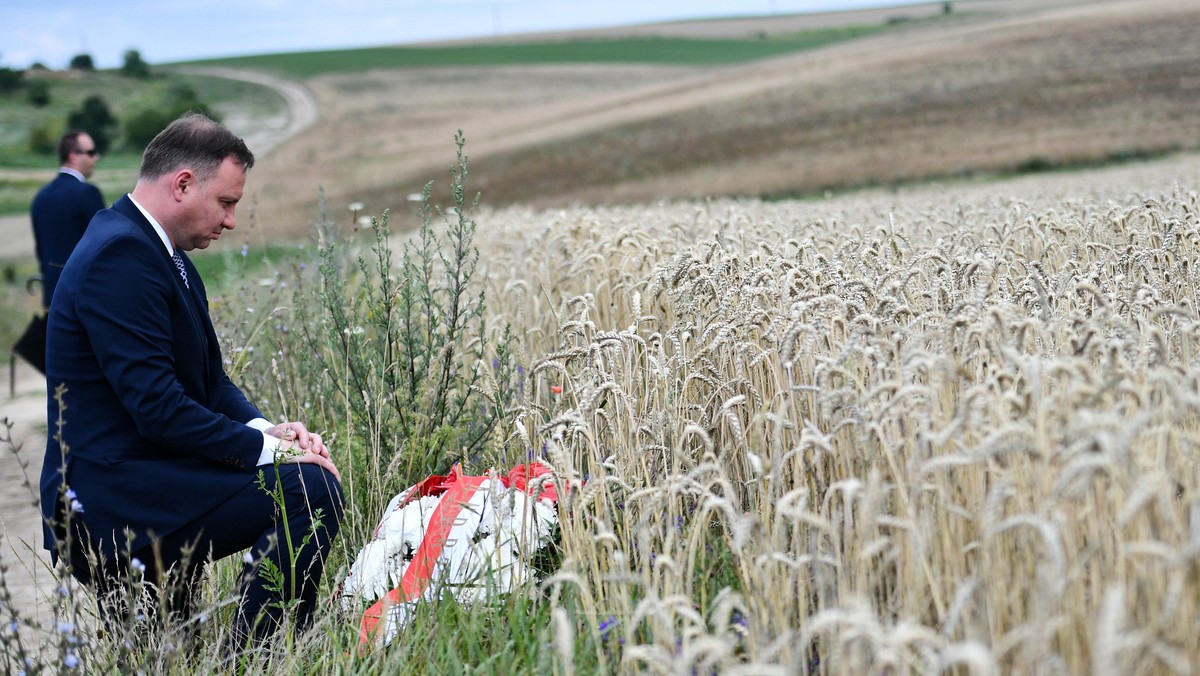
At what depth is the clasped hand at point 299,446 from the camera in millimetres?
3369

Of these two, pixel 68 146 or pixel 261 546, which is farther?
pixel 68 146

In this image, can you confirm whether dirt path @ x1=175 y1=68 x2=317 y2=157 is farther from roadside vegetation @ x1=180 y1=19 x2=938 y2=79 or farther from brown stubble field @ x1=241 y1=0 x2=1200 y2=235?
roadside vegetation @ x1=180 y1=19 x2=938 y2=79

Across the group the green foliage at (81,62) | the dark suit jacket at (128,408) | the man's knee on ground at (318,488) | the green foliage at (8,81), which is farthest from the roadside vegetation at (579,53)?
the dark suit jacket at (128,408)

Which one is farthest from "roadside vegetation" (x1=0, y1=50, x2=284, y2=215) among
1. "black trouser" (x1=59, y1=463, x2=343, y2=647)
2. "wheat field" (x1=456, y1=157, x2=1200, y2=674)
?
"wheat field" (x1=456, y1=157, x2=1200, y2=674)

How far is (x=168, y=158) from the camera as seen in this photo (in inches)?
130

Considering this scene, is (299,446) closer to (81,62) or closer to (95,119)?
(95,119)

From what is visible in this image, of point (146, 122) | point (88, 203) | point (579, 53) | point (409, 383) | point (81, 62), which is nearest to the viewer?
point (409, 383)

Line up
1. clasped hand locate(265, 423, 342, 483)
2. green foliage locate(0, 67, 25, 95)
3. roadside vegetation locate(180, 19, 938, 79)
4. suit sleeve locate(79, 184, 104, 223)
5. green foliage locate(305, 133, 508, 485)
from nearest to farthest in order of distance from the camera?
clasped hand locate(265, 423, 342, 483) → green foliage locate(305, 133, 508, 485) → suit sleeve locate(79, 184, 104, 223) → green foliage locate(0, 67, 25, 95) → roadside vegetation locate(180, 19, 938, 79)

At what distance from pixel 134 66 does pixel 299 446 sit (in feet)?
323

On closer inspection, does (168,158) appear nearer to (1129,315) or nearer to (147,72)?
(1129,315)

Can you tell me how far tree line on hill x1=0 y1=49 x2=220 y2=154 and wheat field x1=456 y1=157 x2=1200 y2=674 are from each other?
44133 mm

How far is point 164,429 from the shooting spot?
312 cm

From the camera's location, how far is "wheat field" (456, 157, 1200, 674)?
204cm

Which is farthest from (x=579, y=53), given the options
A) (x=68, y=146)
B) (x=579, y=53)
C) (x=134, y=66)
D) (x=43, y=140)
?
(x=68, y=146)
